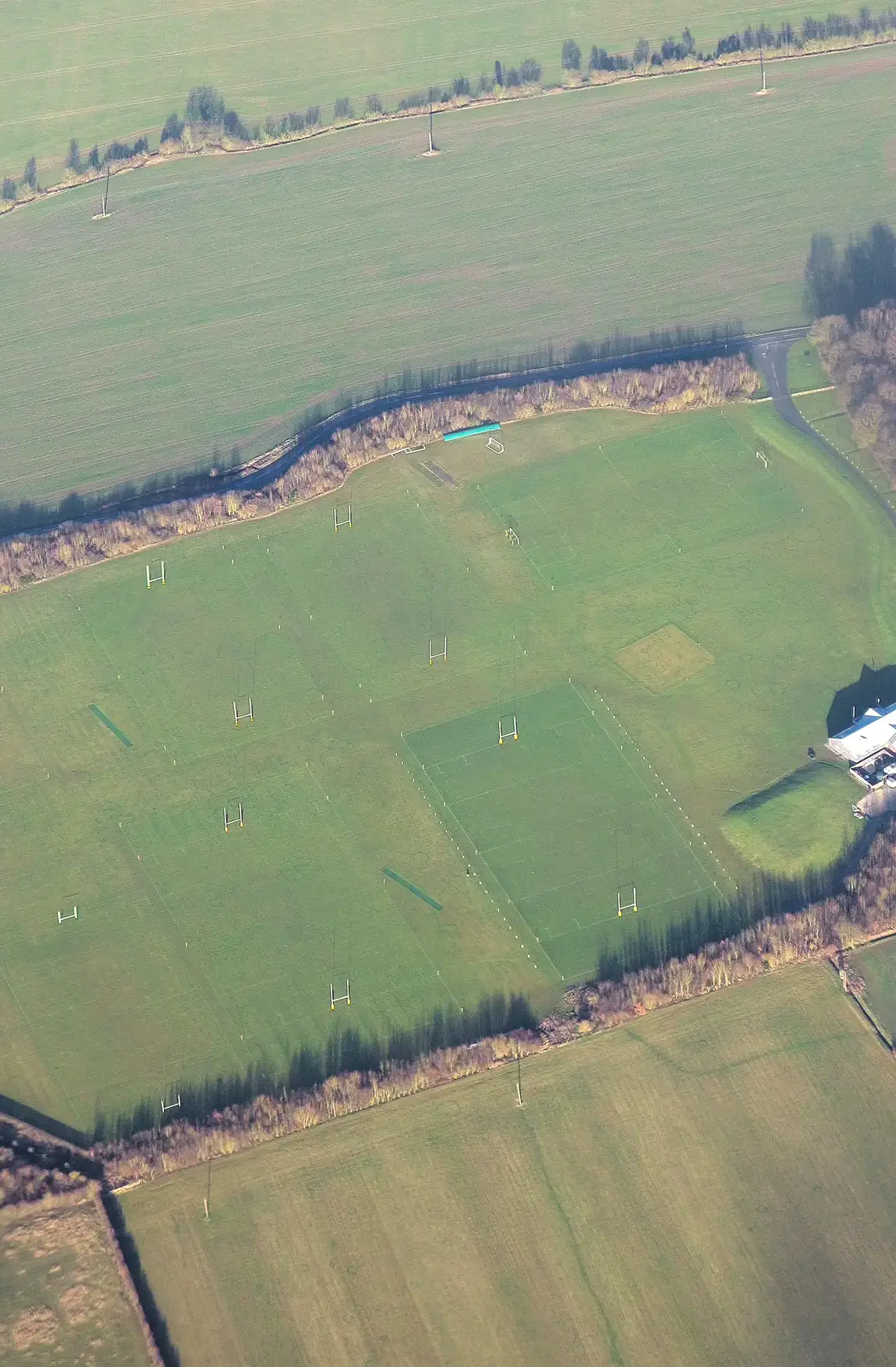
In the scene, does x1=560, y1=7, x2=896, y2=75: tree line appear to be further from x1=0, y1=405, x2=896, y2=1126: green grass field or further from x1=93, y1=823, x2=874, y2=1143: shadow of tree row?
x1=93, y1=823, x2=874, y2=1143: shadow of tree row

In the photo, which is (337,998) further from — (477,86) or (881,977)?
(477,86)

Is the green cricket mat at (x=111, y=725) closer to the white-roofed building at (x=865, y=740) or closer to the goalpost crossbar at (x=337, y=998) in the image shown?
the goalpost crossbar at (x=337, y=998)

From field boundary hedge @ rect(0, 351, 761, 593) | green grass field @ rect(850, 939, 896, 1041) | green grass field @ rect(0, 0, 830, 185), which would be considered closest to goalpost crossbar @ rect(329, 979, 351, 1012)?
green grass field @ rect(850, 939, 896, 1041)

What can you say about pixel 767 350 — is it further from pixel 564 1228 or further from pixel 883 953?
pixel 564 1228

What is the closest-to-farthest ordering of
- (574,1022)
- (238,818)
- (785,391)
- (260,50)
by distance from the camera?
(574,1022) → (238,818) → (785,391) → (260,50)

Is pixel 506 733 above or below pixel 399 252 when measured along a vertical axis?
below

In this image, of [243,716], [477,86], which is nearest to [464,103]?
[477,86]

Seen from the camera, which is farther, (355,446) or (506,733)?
(355,446)
